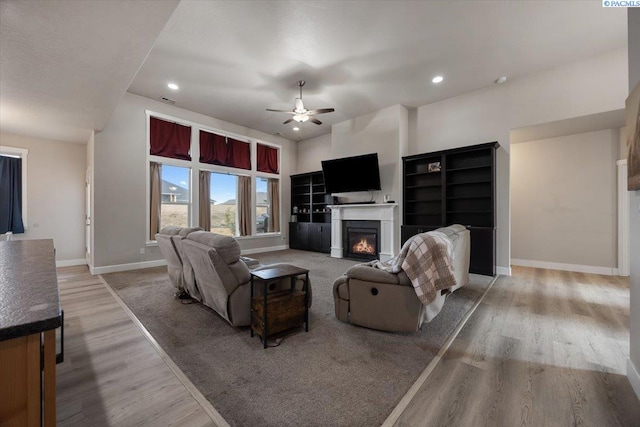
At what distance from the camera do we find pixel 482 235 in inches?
189

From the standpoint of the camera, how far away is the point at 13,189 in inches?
198

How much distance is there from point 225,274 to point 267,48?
325 centimetres

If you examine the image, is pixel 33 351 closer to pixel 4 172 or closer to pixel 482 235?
pixel 482 235

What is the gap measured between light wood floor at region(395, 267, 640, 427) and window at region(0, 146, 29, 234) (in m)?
7.34

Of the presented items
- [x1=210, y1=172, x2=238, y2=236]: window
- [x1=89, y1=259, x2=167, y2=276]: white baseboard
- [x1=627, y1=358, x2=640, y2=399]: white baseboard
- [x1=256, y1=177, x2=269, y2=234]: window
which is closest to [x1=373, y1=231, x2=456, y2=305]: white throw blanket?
[x1=627, y1=358, x2=640, y2=399]: white baseboard

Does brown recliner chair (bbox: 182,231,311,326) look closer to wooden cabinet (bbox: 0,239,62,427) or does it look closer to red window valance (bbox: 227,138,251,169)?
wooden cabinet (bbox: 0,239,62,427)

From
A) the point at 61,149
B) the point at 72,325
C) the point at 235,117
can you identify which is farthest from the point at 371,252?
the point at 61,149

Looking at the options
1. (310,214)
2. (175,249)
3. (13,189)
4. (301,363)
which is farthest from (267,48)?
(13,189)

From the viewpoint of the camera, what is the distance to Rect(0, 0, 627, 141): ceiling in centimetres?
229

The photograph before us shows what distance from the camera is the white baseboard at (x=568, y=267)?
4.66m

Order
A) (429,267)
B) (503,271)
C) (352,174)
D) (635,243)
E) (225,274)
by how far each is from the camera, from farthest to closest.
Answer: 1. (352,174)
2. (503,271)
3. (225,274)
4. (429,267)
5. (635,243)

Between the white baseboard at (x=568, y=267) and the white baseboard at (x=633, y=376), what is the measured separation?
412cm

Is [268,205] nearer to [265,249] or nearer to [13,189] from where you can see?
[265,249]

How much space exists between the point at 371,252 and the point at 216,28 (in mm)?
5066
